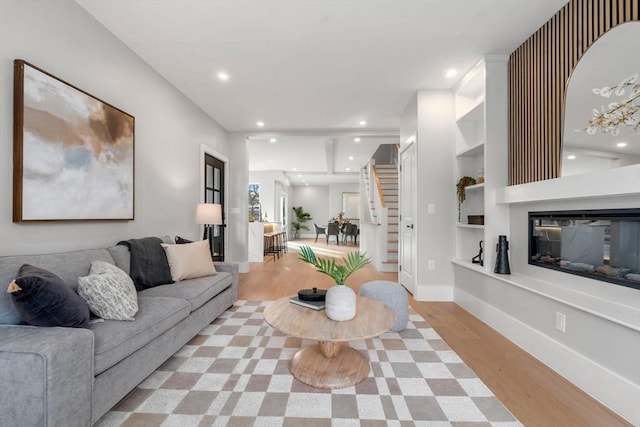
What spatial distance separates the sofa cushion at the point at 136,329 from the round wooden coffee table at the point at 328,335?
2.17 ft

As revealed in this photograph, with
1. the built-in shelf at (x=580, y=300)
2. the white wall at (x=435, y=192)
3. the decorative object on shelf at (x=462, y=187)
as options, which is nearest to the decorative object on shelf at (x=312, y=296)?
the built-in shelf at (x=580, y=300)

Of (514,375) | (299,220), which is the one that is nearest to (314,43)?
(514,375)

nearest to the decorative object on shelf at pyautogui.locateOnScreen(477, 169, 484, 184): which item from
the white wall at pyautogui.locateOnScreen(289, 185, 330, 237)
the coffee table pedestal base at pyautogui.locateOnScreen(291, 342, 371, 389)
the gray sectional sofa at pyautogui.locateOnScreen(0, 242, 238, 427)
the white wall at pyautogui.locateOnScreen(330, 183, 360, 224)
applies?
the coffee table pedestal base at pyautogui.locateOnScreen(291, 342, 371, 389)

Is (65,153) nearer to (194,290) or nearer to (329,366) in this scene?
(194,290)

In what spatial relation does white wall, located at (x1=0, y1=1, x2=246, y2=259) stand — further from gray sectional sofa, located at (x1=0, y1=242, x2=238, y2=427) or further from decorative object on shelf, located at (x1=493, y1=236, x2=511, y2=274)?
decorative object on shelf, located at (x1=493, y1=236, x2=511, y2=274)

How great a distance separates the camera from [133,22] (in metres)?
2.35

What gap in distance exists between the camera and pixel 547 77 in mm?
2398

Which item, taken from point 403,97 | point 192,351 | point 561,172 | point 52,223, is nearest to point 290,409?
point 192,351

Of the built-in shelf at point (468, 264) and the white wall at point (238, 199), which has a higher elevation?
the white wall at point (238, 199)

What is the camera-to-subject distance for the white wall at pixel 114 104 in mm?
1720

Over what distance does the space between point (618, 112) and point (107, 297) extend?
10.6 ft

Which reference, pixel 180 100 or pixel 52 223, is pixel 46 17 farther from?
pixel 180 100

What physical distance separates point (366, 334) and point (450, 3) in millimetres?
2346

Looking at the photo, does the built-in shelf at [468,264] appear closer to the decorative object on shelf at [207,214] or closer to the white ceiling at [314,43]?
the white ceiling at [314,43]
